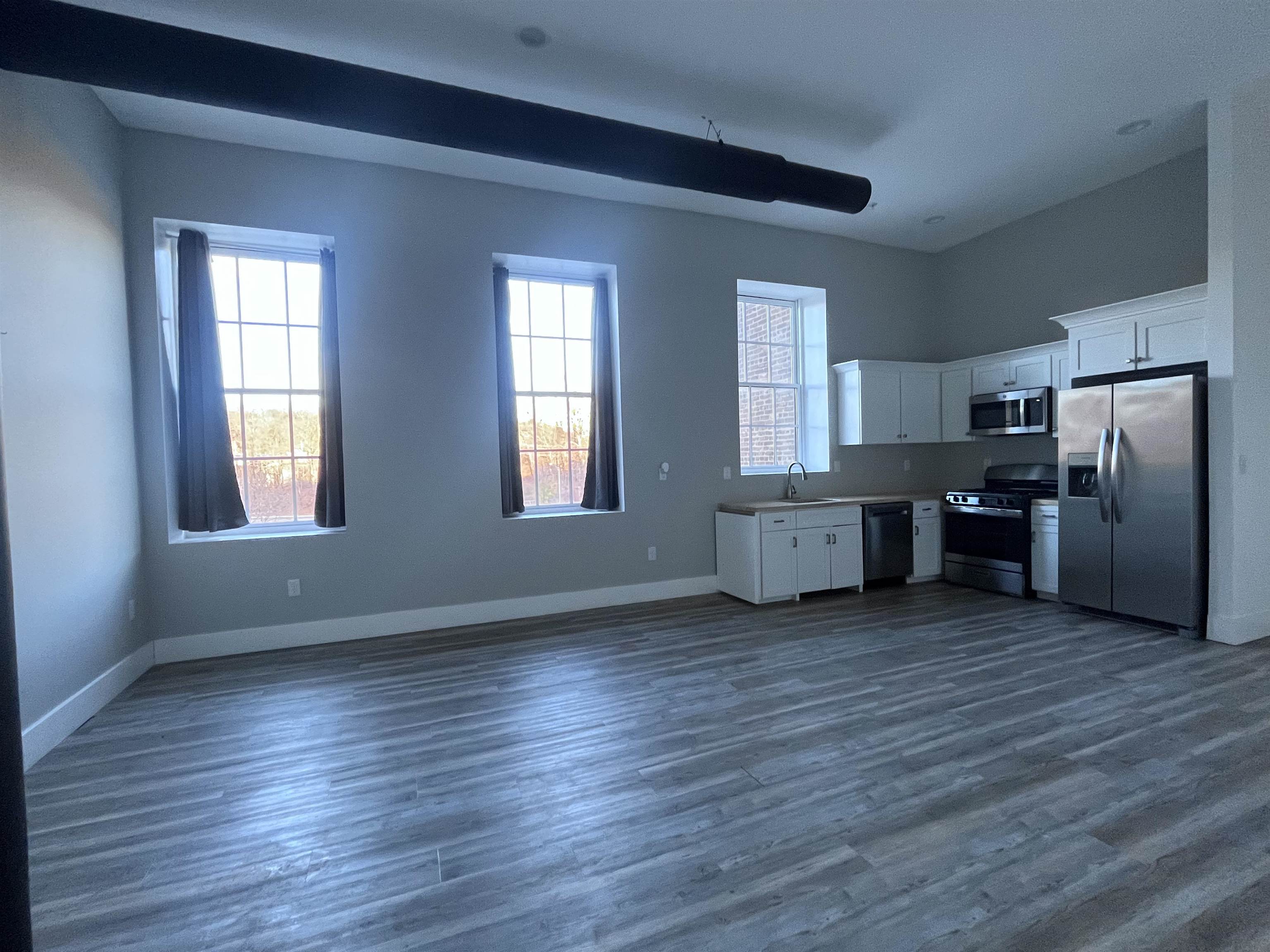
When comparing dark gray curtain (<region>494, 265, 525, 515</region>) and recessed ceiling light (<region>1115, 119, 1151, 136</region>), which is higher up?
recessed ceiling light (<region>1115, 119, 1151, 136</region>)

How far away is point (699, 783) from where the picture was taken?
7.52ft

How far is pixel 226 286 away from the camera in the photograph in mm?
4191

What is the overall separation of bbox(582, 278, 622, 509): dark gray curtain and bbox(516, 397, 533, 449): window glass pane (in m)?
0.52

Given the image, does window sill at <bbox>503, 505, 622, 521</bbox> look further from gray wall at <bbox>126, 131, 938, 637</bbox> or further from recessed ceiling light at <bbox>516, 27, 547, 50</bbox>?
recessed ceiling light at <bbox>516, 27, 547, 50</bbox>

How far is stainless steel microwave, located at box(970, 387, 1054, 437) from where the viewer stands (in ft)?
16.8

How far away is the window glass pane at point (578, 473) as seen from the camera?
17.0 ft

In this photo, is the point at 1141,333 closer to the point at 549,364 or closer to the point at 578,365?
the point at 578,365

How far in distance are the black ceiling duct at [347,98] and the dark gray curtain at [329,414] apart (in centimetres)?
171

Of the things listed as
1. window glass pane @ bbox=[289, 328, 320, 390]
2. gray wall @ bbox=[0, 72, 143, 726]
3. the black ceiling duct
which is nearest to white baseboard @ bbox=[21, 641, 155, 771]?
gray wall @ bbox=[0, 72, 143, 726]

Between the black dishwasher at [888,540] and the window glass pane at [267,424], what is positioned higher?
the window glass pane at [267,424]

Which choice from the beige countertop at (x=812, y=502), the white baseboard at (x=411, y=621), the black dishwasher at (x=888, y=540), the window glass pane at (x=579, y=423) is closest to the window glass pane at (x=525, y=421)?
the window glass pane at (x=579, y=423)

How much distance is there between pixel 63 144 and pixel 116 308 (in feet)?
2.99

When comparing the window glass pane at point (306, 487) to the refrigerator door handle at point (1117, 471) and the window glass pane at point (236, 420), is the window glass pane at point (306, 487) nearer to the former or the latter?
the window glass pane at point (236, 420)

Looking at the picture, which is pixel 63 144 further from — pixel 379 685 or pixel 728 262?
pixel 728 262
